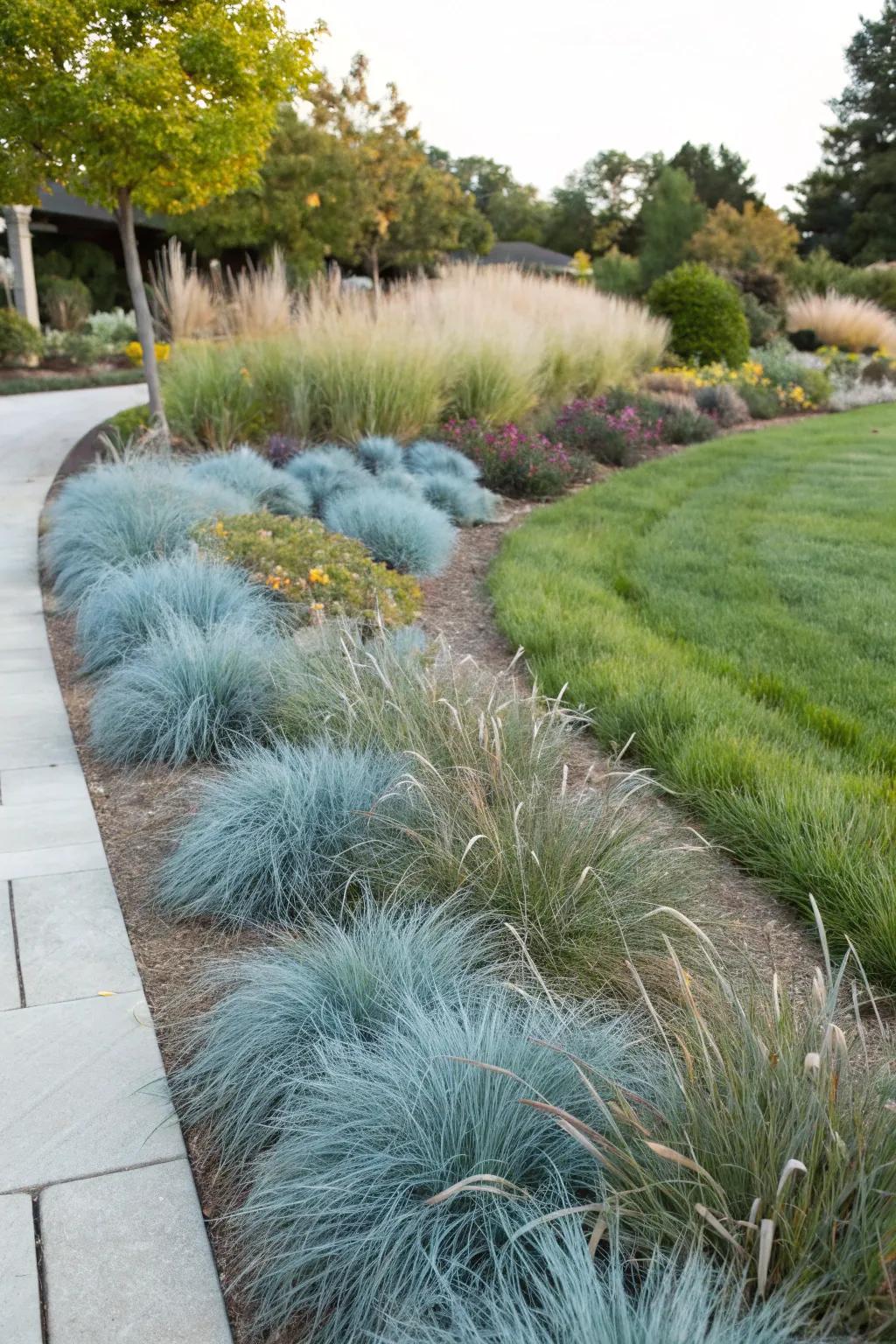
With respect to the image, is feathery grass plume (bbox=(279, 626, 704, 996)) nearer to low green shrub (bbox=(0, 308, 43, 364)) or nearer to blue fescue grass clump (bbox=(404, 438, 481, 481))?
blue fescue grass clump (bbox=(404, 438, 481, 481))

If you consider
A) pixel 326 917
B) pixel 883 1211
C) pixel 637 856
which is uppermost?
pixel 883 1211

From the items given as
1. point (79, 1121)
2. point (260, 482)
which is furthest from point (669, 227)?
point (79, 1121)

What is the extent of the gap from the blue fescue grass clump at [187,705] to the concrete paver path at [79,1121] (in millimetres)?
243

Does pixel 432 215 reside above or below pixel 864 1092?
above

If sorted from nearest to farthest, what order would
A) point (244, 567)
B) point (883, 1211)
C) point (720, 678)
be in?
point (883, 1211) < point (720, 678) < point (244, 567)

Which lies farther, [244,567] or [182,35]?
[182,35]

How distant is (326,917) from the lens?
8.83 feet

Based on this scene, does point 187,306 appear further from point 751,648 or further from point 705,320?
point 751,648

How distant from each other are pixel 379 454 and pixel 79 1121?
6.33 metres

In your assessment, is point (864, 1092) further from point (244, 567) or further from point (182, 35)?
point (182, 35)

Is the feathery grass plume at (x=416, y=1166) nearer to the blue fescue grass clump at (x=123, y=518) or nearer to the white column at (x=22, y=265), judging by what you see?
the blue fescue grass clump at (x=123, y=518)

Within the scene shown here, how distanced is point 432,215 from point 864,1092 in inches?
1173

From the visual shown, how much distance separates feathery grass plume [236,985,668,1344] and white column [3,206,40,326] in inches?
771

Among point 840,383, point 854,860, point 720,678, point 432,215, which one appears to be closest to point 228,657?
point 720,678
